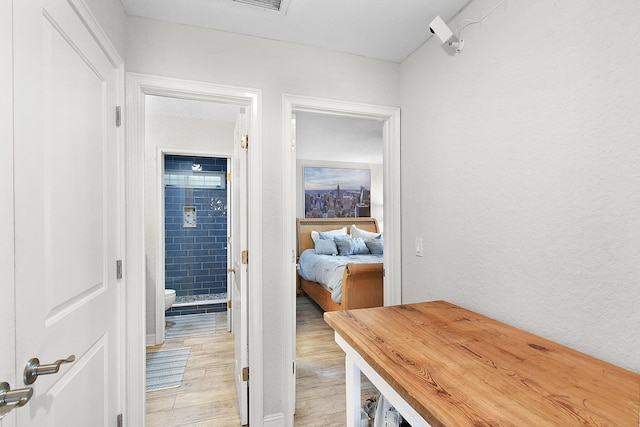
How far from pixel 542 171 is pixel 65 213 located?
5.89 feet

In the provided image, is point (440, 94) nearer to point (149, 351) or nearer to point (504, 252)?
point (504, 252)

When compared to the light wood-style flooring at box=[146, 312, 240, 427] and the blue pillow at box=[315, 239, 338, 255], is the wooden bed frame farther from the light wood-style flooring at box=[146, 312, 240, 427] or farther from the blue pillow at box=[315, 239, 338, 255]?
the light wood-style flooring at box=[146, 312, 240, 427]

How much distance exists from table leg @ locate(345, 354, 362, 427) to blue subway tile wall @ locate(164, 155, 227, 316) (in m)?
3.79

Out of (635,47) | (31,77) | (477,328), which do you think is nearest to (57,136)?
(31,77)

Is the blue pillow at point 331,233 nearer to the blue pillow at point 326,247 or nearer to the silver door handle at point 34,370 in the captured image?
the blue pillow at point 326,247

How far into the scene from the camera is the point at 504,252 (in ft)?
4.61

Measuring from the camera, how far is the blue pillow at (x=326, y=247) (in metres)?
4.98

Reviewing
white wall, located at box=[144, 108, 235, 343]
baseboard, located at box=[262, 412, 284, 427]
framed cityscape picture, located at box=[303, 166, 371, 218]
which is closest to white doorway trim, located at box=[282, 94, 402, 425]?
baseboard, located at box=[262, 412, 284, 427]

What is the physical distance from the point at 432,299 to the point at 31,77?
2.04m

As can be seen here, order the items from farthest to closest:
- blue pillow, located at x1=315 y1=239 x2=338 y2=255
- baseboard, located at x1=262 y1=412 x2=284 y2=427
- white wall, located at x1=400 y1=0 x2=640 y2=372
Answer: blue pillow, located at x1=315 y1=239 x2=338 y2=255 < baseboard, located at x1=262 y1=412 x2=284 y2=427 < white wall, located at x1=400 y1=0 x2=640 y2=372

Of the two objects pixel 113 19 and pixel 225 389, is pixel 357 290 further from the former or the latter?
pixel 113 19

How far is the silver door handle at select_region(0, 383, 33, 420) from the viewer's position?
656 mm

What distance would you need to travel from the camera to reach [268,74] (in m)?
1.91

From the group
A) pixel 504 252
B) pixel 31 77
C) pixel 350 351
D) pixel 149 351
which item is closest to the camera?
pixel 31 77
